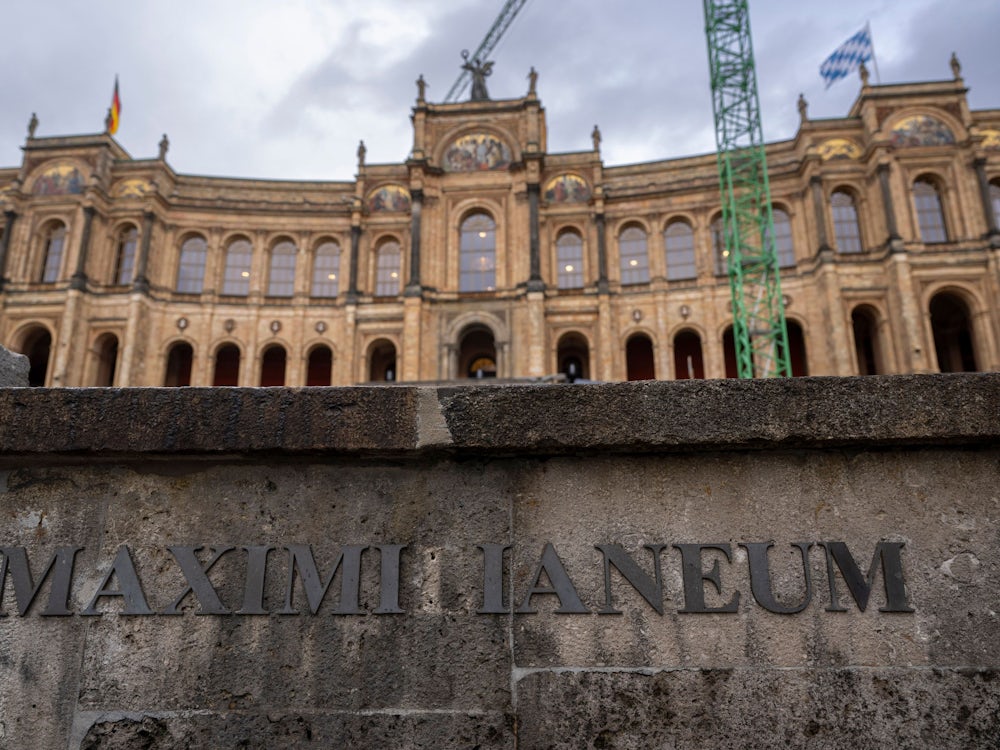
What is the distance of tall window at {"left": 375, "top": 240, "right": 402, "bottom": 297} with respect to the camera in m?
33.4

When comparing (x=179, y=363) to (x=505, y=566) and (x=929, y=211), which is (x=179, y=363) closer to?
(x=929, y=211)

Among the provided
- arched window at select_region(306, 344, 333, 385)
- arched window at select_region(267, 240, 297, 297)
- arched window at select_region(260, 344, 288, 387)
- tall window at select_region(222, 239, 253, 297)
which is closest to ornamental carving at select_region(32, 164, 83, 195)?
tall window at select_region(222, 239, 253, 297)

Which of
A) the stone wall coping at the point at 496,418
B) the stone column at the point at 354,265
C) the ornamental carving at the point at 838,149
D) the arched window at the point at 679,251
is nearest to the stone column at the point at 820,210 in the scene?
the ornamental carving at the point at 838,149

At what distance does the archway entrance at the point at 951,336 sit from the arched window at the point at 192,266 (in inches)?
1318

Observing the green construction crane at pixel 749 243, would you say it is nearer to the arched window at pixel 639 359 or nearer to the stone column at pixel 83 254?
A: the arched window at pixel 639 359

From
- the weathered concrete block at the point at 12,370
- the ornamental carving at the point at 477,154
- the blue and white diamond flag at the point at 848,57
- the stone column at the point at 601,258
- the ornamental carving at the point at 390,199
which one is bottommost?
the weathered concrete block at the point at 12,370

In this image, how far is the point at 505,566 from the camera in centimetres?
254

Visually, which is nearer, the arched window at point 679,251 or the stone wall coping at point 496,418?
the stone wall coping at point 496,418

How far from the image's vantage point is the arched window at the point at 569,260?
32812 mm

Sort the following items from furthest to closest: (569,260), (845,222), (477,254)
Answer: (569,260) < (477,254) < (845,222)

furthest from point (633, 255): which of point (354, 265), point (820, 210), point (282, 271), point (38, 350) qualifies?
point (38, 350)

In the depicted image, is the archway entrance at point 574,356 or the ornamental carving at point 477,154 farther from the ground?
the ornamental carving at point 477,154

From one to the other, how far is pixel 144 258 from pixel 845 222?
31433 mm

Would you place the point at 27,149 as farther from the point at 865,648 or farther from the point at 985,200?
the point at 985,200
